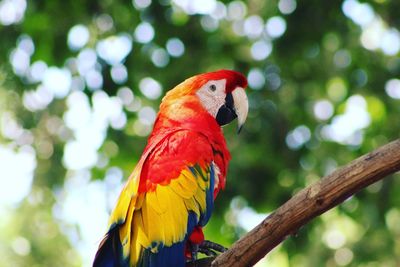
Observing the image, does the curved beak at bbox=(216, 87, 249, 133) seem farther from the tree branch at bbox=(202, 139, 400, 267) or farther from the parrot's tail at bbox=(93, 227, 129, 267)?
the tree branch at bbox=(202, 139, 400, 267)

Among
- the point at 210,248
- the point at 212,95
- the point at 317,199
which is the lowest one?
the point at 317,199

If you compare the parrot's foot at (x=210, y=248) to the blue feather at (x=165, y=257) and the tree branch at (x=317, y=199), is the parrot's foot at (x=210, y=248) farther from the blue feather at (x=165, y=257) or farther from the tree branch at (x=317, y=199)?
the tree branch at (x=317, y=199)

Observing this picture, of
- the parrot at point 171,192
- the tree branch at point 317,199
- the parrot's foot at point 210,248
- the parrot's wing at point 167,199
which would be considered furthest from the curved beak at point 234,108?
the tree branch at point 317,199

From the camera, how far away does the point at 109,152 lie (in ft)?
22.3

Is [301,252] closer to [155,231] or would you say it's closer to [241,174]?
[241,174]

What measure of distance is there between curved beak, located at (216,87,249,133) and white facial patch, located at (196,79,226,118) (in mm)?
50

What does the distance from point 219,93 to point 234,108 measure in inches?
5.9

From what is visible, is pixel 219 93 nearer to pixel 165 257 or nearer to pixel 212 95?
pixel 212 95

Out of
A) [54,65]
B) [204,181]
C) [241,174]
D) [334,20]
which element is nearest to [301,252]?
[241,174]

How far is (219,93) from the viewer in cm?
382

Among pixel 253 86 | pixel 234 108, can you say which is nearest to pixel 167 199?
pixel 234 108

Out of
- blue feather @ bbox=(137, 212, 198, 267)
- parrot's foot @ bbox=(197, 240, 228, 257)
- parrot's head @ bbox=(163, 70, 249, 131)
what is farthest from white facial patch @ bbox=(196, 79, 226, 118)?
blue feather @ bbox=(137, 212, 198, 267)

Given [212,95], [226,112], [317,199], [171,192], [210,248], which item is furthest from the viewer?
[226,112]

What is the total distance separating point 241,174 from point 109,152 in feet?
3.98
